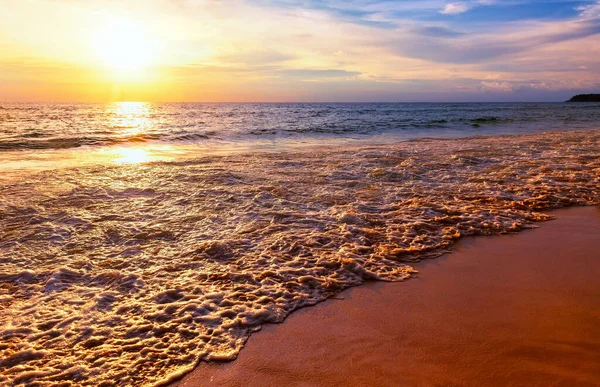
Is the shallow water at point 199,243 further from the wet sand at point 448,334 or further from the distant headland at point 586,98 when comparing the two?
the distant headland at point 586,98

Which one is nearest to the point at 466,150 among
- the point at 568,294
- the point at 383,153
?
the point at 383,153

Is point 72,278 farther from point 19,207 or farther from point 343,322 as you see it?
point 19,207

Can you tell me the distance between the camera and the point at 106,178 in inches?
359

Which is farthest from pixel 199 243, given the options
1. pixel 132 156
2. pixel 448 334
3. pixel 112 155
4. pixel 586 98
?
pixel 586 98

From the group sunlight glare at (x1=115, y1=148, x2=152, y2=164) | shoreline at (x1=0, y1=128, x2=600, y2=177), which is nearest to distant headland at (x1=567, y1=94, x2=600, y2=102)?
shoreline at (x1=0, y1=128, x2=600, y2=177)

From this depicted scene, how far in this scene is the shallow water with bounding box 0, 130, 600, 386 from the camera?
3193mm

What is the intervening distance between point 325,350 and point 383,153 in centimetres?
1128

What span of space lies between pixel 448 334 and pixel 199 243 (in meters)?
3.32

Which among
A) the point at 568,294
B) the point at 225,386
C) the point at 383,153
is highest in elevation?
the point at 383,153

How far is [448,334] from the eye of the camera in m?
3.20

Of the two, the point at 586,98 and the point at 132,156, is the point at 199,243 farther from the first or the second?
the point at 586,98

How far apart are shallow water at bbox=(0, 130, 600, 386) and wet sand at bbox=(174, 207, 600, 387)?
0.28m

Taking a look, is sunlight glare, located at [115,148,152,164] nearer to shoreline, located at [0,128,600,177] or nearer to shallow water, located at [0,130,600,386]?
shoreline, located at [0,128,600,177]

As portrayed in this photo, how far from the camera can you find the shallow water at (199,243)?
319cm
